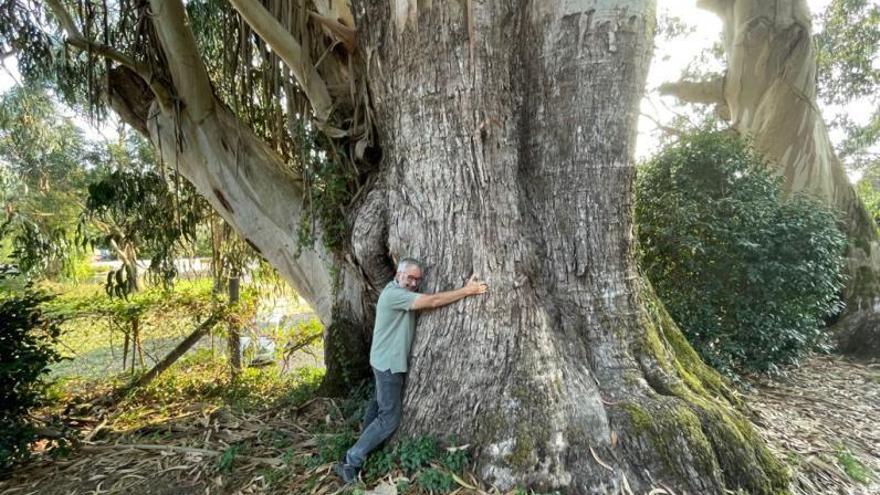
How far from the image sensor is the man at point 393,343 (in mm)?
2453

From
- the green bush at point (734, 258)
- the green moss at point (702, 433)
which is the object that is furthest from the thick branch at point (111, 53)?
the green bush at point (734, 258)

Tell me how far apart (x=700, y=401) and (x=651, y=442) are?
1.65ft

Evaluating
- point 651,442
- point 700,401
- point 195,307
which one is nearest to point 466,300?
point 651,442

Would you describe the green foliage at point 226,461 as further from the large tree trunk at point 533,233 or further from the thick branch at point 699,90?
the thick branch at point 699,90

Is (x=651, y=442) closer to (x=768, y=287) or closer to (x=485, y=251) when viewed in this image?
(x=485, y=251)

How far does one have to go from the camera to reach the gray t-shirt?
255cm

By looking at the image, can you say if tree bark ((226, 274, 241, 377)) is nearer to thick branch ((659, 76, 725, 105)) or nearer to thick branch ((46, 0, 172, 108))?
thick branch ((46, 0, 172, 108))

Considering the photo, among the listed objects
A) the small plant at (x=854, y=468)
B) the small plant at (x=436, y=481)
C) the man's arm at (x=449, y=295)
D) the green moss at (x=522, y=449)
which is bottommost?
the small plant at (x=854, y=468)

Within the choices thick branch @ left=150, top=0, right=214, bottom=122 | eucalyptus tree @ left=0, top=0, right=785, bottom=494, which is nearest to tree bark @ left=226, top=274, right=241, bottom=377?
thick branch @ left=150, top=0, right=214, bottom=122

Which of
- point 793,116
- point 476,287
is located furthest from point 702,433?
point 793,116

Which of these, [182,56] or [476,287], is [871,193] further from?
[182,56]

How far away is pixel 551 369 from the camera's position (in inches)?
94.3

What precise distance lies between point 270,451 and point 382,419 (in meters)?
0.98

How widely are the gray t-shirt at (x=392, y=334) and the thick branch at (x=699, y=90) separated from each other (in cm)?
738
